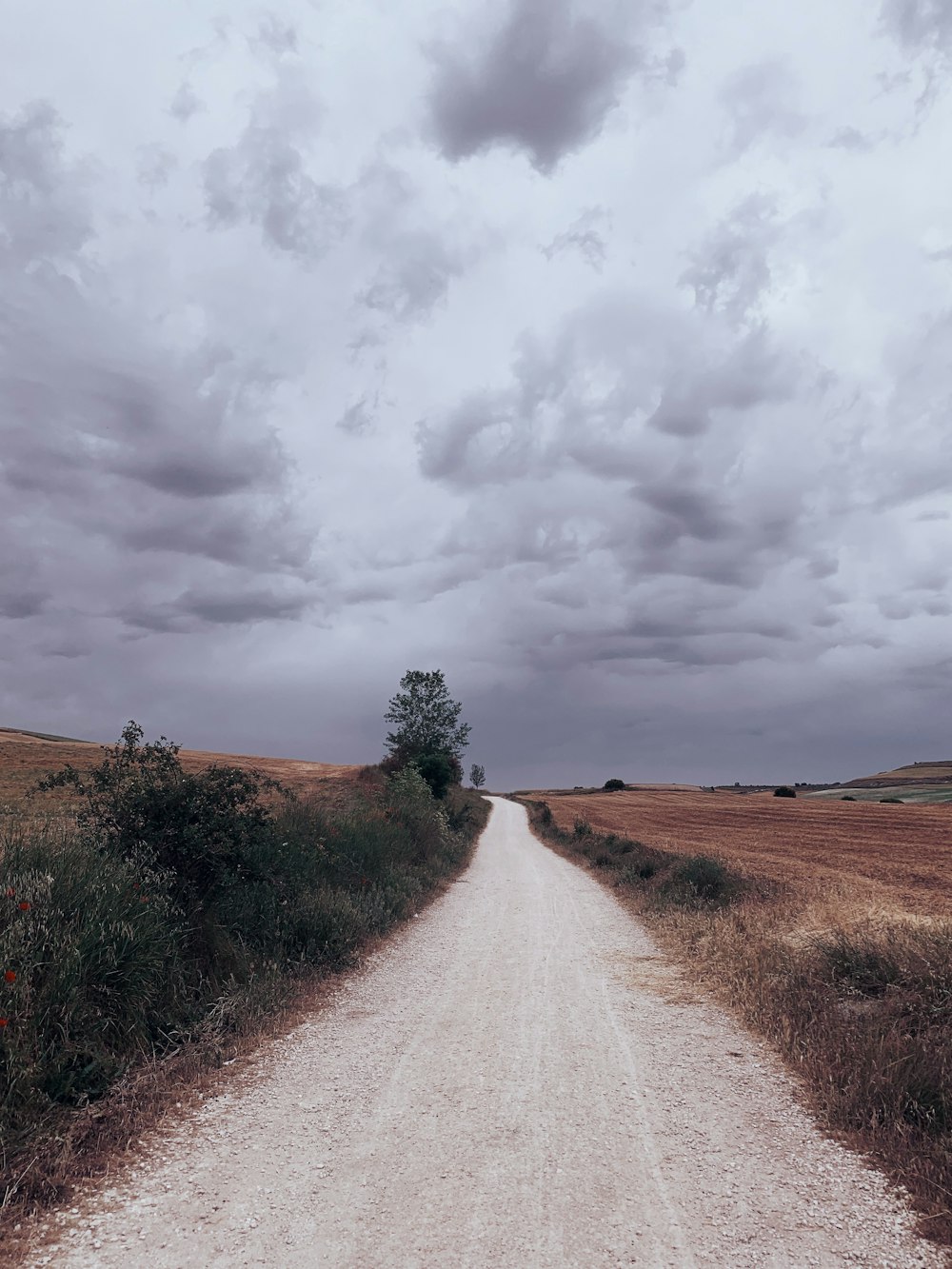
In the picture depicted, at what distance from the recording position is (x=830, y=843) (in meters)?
31.6

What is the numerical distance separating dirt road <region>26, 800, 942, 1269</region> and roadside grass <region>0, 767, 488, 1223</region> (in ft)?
1.46

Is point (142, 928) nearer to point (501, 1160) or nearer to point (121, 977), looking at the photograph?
point (121, 977)

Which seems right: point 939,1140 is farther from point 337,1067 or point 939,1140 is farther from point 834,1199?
point 337,1067

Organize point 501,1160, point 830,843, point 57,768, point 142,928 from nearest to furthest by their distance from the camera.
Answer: point 501,1160 → point 142,928 → point 830,843 → point 57,768

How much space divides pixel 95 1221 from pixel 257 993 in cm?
343

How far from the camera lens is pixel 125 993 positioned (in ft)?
19.7

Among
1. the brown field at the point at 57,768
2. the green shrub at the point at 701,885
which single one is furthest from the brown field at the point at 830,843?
the brown field at the point at 57,768

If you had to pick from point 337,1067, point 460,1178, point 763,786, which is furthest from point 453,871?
point 763,786

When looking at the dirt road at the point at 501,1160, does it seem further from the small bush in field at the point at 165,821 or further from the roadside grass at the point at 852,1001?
the small bush in field at the point at 165,821

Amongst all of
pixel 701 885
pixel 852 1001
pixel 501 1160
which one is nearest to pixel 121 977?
pixel 501 1160

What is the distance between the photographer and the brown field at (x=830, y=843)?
682 inches

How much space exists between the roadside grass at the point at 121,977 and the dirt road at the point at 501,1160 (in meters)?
0.44

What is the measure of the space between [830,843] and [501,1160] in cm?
3153

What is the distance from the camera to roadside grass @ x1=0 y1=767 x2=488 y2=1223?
467 cm
